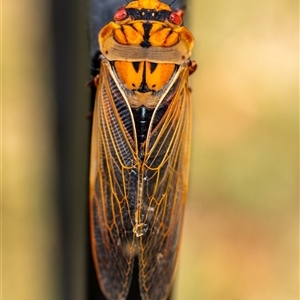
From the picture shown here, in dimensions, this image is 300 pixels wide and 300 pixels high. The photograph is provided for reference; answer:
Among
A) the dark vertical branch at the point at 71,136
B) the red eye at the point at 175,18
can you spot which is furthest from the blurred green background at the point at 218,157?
the red eye at the point at 175,18

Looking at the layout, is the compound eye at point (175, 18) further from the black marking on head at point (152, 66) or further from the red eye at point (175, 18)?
the black marking on head at point (152, 66)

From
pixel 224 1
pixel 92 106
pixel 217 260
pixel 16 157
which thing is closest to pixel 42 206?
pixel 16 157

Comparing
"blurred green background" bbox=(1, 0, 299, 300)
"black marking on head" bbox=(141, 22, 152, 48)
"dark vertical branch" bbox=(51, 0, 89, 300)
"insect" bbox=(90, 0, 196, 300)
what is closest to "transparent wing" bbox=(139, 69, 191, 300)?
"insect" bbox=(90, 0, 196, 300)

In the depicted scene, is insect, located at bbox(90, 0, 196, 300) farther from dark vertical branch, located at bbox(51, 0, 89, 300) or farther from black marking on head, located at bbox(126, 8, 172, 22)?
dark vertical branch, located at bbox(51, 0, 89, 300)

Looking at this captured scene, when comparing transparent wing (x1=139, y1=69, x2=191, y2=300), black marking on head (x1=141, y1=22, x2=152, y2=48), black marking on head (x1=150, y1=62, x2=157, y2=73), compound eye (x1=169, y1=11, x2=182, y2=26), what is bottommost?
transparent wing (x1=139, y1=69, x2=191, y2=300)

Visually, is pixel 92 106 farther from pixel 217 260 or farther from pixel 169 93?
pixel 217 260

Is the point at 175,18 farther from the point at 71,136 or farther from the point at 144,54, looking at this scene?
the point at 71,136

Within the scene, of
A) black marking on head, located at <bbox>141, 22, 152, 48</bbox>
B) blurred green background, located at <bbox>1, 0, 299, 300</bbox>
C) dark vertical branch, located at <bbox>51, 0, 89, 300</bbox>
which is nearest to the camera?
black marking on head, located at <bbox>141, 22, 152, 48</bbox>

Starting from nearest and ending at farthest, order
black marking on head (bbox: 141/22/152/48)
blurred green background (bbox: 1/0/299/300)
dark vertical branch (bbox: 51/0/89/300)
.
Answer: black marking on head (bbox: 141/22/152/48), dark vertical branch (bbox: 51/0/89/300), blurred green background (bbox: 1/0/299/300)
